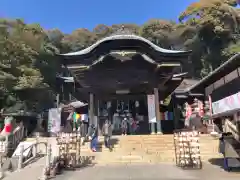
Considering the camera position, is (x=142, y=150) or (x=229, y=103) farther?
(x=229, y=103)

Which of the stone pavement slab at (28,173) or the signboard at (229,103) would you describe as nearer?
the stone pavement slab at (28,173)

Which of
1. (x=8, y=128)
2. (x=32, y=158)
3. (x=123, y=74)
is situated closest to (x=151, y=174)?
(x=32, y=158)

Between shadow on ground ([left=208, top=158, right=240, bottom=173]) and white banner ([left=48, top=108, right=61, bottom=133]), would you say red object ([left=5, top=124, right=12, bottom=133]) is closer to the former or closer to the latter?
white banner ([left=48, top=108, right=61, bottom=133])

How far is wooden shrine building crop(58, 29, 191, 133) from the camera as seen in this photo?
14.8m

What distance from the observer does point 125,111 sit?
19.3 meters

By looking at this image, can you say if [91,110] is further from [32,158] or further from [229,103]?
[229,103]

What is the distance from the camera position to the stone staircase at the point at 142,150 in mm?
11023

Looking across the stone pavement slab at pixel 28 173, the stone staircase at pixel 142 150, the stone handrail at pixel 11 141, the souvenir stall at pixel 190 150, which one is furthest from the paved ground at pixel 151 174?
the stone handrail at pixel 11 141

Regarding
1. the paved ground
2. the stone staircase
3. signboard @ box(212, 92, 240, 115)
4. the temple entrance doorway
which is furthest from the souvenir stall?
the temple entrance doorway

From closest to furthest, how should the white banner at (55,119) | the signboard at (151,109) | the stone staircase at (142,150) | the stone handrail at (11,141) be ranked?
the stone staircase at (142,150) → the stone handrail at (11,141) → the signboard at (151,109) → the white banner at (55,119)

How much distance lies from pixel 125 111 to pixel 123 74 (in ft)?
13.8

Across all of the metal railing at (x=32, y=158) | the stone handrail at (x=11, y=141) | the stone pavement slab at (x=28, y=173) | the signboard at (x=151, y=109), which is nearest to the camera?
the metal railing at (x=32, y=158)

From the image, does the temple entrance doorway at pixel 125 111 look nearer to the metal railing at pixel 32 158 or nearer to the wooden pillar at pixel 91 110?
the wooden pillar at pixel 91 110

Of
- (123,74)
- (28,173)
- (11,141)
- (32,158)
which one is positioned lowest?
(28,173)
